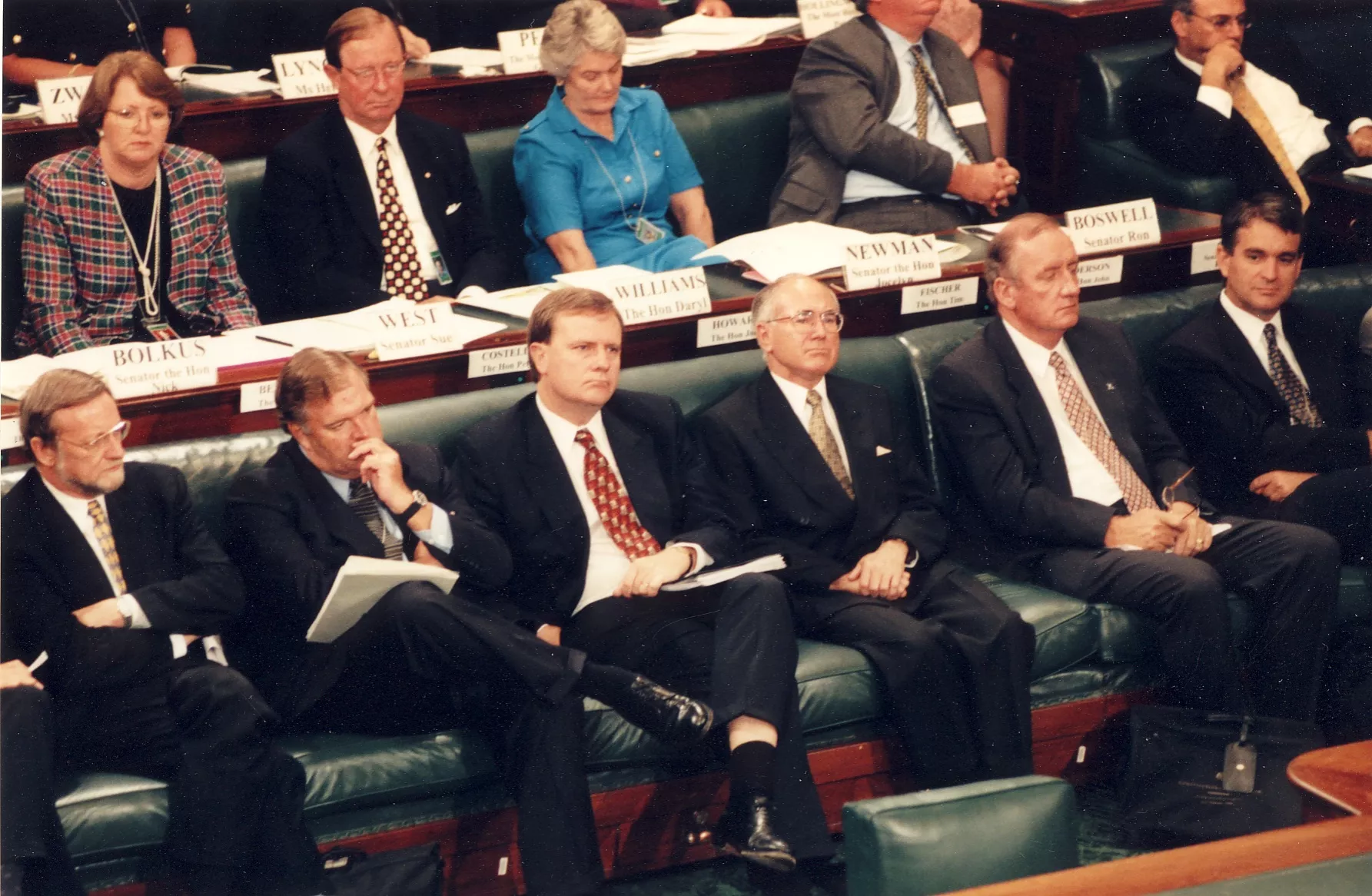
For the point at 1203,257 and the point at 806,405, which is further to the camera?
the point at 1203,257

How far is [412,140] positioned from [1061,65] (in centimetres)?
195

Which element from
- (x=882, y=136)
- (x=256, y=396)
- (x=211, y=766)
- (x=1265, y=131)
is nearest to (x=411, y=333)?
(x=256, y=396)

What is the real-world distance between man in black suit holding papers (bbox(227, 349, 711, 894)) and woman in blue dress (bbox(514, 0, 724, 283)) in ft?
3.86

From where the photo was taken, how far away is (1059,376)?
361 centimetres

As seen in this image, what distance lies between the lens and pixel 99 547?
2908 mm

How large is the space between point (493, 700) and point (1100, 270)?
5.94ft

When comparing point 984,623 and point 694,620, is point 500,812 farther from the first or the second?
point 984,623

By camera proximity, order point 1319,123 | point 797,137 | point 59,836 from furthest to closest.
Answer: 1. point 1319,123
2. point 797,137
3. point 59,836

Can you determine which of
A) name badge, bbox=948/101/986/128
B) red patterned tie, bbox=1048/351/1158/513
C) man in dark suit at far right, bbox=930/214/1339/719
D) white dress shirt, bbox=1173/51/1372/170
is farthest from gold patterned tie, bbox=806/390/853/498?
white dress shirt, bbox=1173/51/1372/170

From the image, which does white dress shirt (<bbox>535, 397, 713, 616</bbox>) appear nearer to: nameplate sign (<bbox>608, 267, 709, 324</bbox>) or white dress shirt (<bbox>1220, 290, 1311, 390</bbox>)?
nameplate sign (<bbox>608, 267, 709, 324</bbox>)

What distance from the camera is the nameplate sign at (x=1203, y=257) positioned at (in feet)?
13.1

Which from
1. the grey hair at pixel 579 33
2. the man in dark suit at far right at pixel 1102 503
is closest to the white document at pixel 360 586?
the man in dark suit at far right at pixel 1102 503

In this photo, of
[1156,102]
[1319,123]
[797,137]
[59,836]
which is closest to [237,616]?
[59,836]

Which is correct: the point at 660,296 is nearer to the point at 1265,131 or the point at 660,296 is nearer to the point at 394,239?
the point at 394,239
